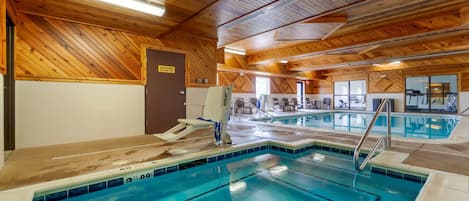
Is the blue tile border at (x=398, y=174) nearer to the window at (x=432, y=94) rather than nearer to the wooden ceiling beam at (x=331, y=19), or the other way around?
the wooden ceiling beam at (x=331, y=19)

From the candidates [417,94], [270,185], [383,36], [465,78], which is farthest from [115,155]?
[465,78]

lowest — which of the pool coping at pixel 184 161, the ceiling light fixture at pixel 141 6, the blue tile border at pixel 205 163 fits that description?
the blue tile border at pixel 205 163

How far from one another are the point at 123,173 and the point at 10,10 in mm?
2866

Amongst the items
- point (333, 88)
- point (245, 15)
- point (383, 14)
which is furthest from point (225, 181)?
point (333, 88)

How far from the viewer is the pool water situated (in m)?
2.32

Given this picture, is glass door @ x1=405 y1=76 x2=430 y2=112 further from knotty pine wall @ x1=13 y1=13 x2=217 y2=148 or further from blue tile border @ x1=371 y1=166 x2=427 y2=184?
knotty pine wall @ x1=13 y1=13 x2=217 y2=148

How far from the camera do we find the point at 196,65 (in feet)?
18.9

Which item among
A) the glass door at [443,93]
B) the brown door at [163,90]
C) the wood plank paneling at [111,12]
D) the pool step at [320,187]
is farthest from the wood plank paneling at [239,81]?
the glass door at [443,93]

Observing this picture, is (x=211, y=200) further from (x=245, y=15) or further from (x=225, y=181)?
(x=245, y=15)

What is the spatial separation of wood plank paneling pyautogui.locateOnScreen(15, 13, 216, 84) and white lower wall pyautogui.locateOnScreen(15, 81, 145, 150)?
0.19 metres

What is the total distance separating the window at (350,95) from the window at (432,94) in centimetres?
230

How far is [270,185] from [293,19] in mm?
2957

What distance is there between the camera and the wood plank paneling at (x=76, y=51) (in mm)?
3756

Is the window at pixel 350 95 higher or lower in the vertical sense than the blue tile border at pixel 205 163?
higher
